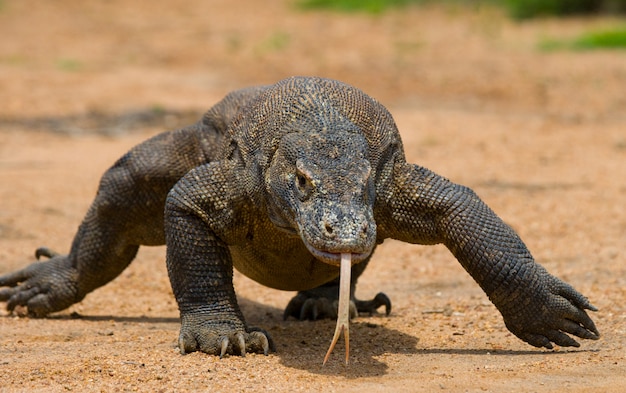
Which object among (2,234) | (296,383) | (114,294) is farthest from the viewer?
(2,234)

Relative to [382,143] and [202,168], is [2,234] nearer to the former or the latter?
[202,168]

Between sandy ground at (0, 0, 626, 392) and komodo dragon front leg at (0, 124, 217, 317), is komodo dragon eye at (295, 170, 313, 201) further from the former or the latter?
komodo dragon front leg at (0, 124, 217, 317)

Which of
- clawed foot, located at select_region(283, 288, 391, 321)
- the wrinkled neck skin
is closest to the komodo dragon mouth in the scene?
the wrinkled neck skin

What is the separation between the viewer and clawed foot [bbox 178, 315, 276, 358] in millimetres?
5051

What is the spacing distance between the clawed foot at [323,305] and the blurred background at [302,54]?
7.63 m

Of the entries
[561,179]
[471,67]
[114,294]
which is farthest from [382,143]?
[471,67]

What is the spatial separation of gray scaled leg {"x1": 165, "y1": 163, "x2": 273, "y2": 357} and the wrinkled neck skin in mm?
389

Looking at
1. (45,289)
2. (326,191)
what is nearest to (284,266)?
(326,191)

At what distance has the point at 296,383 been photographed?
14.8ft

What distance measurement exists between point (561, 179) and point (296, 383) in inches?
260

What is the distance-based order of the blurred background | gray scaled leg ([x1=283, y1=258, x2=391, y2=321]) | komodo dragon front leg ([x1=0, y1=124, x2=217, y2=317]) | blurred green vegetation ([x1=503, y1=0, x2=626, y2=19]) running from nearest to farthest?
komodo dragon front leg ([x1=0, y1=124, x2=217, y2=317]) → gray scaled leg ([x1=283, y1=258, x2=391, y2=321]) → the blurred background → blurred green vegetation ([x1=503, y1=0, x2=626, y2=19])

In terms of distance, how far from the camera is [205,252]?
5.22m

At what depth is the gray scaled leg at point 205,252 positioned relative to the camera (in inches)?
203

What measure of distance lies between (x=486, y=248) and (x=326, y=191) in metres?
1.03
